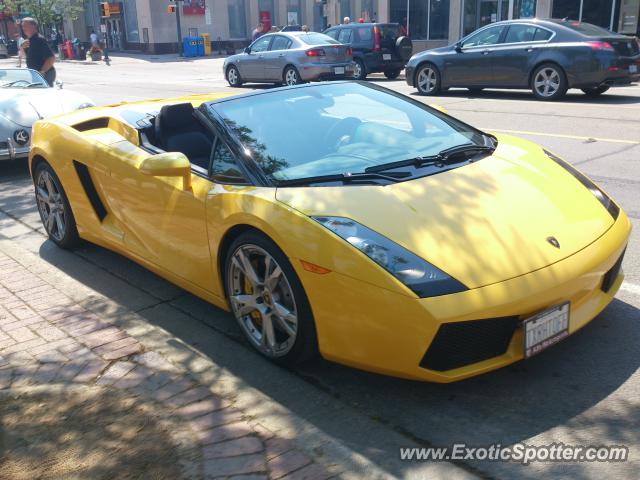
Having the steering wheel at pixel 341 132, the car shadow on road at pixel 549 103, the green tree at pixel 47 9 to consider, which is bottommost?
the car shadow on road at pixel 549 103

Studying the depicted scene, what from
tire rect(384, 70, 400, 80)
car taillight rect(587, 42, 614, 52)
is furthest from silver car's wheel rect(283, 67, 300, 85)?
car taillight rect(587, 42, 614, 52)

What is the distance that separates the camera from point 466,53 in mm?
14547

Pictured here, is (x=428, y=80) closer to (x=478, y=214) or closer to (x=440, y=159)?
(x=440, y=159)

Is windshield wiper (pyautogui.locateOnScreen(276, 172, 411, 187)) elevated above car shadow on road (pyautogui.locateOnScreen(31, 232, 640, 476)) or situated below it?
above

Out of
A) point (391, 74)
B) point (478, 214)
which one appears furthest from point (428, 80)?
point (478, 214)

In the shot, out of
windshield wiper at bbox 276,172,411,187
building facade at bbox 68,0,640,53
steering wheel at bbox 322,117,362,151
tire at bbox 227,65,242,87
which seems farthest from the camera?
building facade at bbox 68,0,640,53

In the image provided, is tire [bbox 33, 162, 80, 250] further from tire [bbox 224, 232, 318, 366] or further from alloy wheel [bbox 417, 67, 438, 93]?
alloy wheel [bbox 417, 67, 438, 93]

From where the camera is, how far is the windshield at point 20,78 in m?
9.67

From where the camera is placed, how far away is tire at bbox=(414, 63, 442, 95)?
49.6ft

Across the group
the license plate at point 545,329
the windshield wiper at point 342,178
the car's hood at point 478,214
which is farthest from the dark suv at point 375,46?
the license plate at point 545,329

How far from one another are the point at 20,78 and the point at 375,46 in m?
12.0

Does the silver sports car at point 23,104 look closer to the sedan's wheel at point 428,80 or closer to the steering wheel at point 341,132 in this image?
the steering wheel at point 341,132

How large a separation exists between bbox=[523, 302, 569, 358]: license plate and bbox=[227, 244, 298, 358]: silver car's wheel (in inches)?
40.3

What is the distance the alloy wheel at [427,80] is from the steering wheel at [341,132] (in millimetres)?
11547
